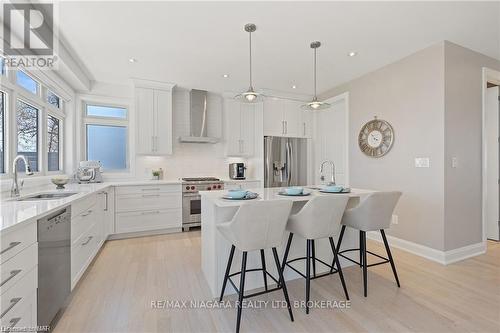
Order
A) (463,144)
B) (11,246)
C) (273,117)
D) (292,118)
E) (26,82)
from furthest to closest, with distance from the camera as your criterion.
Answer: (292,118), (273,117), (463,144), (26,82), (11,246)

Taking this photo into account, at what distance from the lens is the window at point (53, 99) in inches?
130

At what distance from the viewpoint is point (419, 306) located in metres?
1.94

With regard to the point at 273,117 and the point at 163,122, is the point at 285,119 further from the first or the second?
the point at 163,122

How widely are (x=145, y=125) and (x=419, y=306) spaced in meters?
4.29

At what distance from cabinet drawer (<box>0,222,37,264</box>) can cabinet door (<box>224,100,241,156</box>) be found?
3.50m

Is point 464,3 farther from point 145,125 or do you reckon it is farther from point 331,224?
point 145,125

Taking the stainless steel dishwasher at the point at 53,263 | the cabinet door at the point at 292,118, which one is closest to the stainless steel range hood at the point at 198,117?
the cabinet door at the point at 292,118

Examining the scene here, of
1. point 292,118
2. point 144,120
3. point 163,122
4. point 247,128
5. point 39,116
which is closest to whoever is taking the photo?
point 39,116

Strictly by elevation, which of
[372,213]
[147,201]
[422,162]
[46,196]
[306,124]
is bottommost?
[147,201]

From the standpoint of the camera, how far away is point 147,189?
3.86 m

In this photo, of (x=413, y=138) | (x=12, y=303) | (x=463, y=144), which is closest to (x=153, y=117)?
(x=12, y=303)

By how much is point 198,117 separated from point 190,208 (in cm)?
173

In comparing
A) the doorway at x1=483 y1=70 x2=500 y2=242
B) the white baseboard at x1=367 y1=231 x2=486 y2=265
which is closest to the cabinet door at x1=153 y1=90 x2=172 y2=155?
the white baseboard at x1=367 y1=231 x2=486 y2=265

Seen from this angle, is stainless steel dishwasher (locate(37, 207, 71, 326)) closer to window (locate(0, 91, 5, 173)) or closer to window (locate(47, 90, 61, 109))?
window (locate(0, 91, 5, 173))
